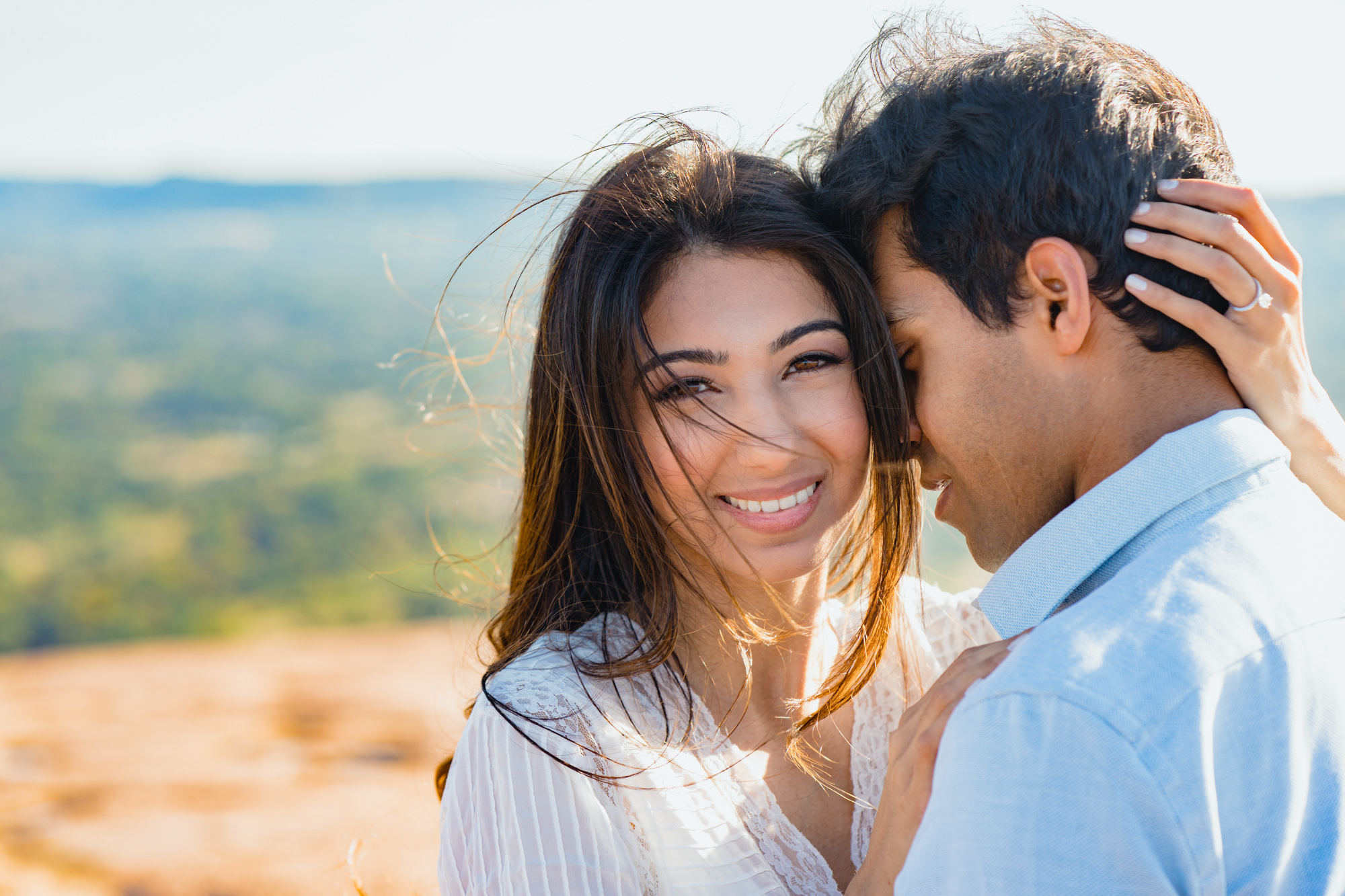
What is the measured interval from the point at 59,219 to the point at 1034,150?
45.7 m

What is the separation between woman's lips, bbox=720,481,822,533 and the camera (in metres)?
2.20

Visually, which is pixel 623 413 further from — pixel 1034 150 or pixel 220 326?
pixel 220 326

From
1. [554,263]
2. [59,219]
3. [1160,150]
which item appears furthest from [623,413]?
[59,219]

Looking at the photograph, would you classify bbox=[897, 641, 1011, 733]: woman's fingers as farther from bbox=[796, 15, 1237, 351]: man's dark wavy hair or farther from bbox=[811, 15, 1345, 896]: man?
bbox=[796, 15, 1237, 351]: man's dark wavy hair

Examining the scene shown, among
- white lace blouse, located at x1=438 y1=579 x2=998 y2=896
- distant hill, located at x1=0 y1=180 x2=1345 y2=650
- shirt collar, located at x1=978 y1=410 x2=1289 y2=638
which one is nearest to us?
shirt collar, located at x1=978 y1=410 x2=1289 y2=638

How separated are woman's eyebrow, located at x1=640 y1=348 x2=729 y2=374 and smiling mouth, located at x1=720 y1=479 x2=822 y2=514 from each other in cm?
31

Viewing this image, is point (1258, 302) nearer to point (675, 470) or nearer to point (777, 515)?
point (777, 515)

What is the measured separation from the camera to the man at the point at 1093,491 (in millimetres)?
1141

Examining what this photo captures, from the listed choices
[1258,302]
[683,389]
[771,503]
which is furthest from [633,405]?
[1258,302]

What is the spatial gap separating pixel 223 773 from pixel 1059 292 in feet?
20.6

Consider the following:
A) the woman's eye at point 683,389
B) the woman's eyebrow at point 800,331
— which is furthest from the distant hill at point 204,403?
the woman's eyebrow at point 800,331

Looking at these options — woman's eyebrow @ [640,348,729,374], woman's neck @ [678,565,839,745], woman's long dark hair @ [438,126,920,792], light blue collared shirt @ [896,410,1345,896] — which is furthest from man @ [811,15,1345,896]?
woman's neck @ [678,565,839,745]

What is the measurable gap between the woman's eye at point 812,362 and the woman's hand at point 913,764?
829 millimetres

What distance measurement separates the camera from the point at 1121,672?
1.16 meters
